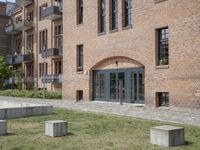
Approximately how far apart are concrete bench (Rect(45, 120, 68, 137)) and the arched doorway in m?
11.8

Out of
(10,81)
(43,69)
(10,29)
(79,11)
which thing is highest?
(10,29)

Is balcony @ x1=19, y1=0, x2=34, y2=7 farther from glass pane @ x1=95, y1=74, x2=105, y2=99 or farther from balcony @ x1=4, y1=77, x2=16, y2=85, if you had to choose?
glass pane @ x1=95, y1=74, x2=105, y2=99

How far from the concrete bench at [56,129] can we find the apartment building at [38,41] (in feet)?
83.5

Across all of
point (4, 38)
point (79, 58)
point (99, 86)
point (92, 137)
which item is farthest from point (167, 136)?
point (4, 38)

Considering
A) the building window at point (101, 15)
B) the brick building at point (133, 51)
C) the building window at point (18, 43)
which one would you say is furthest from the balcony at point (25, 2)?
the building window at point (101, 15)

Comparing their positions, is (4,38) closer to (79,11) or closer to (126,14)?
(79,11)

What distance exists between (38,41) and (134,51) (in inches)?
877

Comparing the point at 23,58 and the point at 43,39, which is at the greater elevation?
the point at 43,39

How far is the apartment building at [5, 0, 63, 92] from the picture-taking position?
3847cm

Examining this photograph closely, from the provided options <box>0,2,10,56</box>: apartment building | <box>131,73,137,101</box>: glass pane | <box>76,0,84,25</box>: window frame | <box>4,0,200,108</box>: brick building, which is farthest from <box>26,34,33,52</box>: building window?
<box>131,73,137,101</box>: glass pane

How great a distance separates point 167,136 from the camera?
9461 millimetres

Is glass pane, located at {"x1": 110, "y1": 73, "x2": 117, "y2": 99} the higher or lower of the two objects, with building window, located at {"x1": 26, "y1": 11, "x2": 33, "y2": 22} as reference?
lower

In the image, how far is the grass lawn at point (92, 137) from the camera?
966cm

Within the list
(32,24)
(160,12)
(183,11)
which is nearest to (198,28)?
(183,11)
